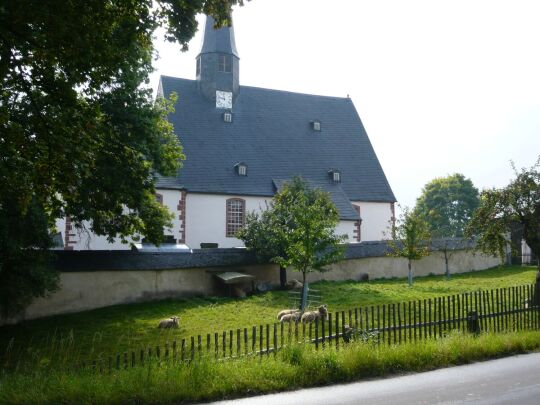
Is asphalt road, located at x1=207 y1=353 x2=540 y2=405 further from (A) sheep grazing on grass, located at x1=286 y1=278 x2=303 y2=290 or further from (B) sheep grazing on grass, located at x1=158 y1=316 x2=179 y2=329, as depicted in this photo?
(A) sheep grazing on grass, located at x1=286 y1=278 x2=303 y2=290

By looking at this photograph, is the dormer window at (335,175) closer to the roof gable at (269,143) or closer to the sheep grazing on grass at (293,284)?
the roof gable at (269,143)

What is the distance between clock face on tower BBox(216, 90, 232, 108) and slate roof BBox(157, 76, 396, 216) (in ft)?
1.60

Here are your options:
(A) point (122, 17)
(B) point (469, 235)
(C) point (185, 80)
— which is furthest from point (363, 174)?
(A) point (122, 17)

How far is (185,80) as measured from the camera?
124ft

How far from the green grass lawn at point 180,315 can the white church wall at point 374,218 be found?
1268cm

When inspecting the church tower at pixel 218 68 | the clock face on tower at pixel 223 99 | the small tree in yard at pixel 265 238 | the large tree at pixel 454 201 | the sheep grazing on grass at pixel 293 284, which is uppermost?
the church tower at pixel 218 68

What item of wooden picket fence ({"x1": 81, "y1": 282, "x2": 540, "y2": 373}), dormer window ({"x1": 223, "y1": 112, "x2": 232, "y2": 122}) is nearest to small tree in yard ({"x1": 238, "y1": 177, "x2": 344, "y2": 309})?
wooden picket fence ({"x1": 81, "y1": 282, "x2": 540, "y2": 373})

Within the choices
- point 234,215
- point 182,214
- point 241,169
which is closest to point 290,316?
point 182,214

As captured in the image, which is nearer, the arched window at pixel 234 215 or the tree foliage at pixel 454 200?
the arched window at pixel 234 215

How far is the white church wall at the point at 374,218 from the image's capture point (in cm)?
3719

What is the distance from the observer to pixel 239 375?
8805mm

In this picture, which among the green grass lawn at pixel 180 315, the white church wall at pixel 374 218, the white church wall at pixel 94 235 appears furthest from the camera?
the white church wall at pixel 374 218

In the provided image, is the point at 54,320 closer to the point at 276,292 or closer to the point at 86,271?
the point at 86,271

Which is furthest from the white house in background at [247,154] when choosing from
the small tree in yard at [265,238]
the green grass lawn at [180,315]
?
the green grass lawn at [180,315]
